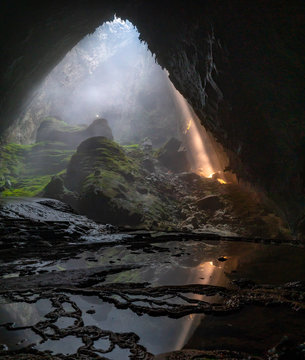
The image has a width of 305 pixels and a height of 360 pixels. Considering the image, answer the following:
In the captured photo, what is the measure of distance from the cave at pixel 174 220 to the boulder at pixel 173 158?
9.58 metres

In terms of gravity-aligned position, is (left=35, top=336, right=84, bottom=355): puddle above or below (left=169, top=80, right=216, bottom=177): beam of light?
below

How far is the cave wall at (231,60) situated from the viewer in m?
5.94

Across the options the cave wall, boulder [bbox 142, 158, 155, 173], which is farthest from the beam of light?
the cave wall

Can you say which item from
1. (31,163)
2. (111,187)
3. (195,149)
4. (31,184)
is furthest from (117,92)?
(111,187)

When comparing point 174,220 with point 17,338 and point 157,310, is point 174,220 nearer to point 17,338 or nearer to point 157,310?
point 157,310

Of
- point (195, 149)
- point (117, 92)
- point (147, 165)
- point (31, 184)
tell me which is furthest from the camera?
point (117, 92)

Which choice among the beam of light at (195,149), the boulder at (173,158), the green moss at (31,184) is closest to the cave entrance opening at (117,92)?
the beam of light at (195,149)

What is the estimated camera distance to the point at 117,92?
58.4 meters

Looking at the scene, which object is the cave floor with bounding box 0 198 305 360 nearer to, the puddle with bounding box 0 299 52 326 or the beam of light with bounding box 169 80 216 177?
the puddle with bounding box 0 299 52 326

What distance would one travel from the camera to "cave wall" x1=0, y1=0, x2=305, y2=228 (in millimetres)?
5938

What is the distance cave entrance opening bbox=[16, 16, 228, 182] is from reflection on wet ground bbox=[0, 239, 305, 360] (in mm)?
35308

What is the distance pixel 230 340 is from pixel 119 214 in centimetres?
1266

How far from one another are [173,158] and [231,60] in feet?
77.8

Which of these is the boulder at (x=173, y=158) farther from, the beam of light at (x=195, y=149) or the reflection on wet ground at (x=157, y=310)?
the reflection on wet ground at (x=157, y=310)
